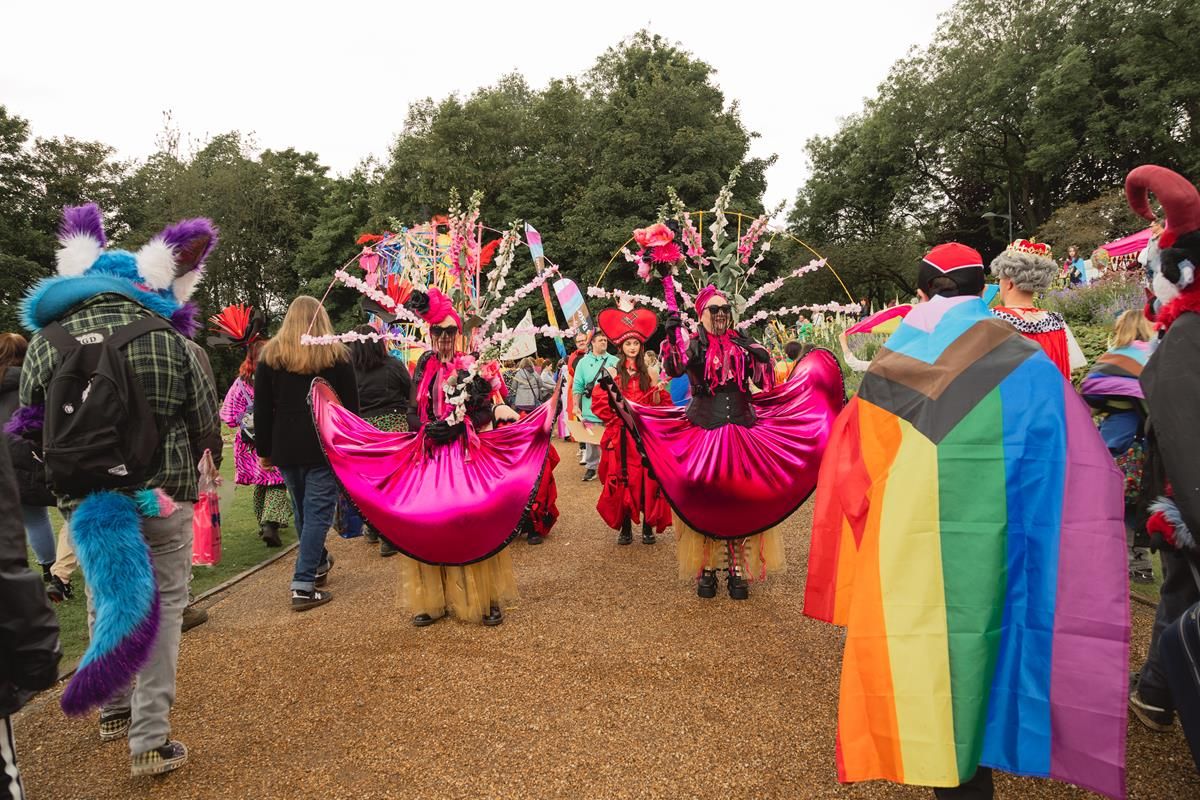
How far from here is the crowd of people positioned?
196 cm

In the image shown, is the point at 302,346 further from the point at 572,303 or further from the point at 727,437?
the point at 572,303

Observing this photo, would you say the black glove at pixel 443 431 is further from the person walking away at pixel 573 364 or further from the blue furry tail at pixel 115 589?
the person walking away at pixel 573 364

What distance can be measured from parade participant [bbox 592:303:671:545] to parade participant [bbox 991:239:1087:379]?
292 cm

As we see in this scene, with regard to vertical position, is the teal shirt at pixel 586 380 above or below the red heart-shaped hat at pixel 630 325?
below

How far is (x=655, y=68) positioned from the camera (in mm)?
27750

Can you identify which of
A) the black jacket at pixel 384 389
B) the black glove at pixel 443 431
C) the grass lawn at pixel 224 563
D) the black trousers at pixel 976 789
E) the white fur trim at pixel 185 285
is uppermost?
the white fur trim at pixel 185 285

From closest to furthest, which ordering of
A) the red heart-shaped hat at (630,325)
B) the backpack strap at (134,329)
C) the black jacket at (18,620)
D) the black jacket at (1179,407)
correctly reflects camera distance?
the black jacket at (18,620) < the black jacket at (1179,407) < the backpack strap at (134,329) < the red heart-shaped hat at (630,325)

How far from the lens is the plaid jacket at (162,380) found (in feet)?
8.71

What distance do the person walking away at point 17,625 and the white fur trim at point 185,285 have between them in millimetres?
1881

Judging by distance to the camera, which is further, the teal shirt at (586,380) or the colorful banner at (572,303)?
the colorful banner at (572,303)

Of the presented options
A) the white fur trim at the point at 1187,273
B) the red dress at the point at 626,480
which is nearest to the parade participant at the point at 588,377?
the red dress at the point at 626,480

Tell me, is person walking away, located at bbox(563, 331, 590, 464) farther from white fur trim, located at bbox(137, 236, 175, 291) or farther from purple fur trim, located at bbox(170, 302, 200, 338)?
white fur trim, located at bbox(137, 236, 175, 291)

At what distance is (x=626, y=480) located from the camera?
19.2ft

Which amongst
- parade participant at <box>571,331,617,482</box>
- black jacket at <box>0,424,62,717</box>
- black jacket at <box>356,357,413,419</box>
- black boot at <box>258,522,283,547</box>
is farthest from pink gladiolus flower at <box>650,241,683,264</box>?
black boot at <box>258,522,283,547</box>
